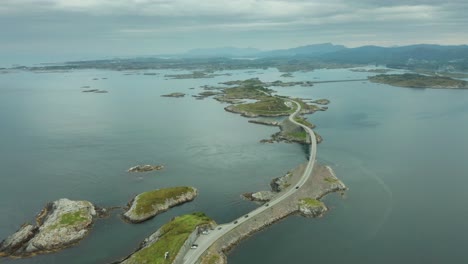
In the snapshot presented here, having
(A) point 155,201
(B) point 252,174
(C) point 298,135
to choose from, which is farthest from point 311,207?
(C) point 298,135

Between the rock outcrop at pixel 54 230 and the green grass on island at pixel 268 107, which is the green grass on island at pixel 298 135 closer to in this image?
the green grass on island at pixel 268 107

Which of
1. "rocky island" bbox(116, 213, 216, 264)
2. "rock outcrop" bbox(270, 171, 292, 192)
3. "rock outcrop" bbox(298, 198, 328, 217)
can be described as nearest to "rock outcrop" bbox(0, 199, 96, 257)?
"rocky island" bbox(116, 213, 216, 264)

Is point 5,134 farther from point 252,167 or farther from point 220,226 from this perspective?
point 220,226

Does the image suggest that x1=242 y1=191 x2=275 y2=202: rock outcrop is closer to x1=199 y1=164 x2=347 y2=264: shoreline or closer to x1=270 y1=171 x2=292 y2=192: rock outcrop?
x1=199 y1=164 x2=347 y2=264: shoreline

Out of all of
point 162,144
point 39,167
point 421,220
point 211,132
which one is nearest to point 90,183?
point 39,167

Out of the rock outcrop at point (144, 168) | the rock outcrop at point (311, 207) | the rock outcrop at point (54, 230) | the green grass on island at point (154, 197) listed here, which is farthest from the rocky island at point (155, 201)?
the rock outcrop at point (311, 207)

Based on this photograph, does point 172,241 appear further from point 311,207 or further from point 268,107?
point 268,107
